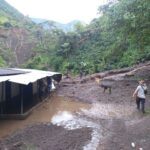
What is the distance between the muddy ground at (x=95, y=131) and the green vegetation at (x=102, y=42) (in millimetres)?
4150

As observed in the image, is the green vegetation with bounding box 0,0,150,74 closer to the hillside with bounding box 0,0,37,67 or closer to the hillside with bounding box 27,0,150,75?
the hillside with bounding box 27,0,150,75

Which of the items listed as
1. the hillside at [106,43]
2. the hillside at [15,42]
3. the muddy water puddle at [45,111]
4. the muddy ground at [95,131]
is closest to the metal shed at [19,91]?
the muddy water puddle at [45,111]

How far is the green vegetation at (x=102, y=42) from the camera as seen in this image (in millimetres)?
19312

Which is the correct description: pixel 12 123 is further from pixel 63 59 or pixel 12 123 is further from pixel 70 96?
pixel 63 59


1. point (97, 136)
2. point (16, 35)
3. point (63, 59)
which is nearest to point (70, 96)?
point (97, 136)

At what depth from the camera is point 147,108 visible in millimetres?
17438

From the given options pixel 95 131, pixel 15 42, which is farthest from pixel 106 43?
pixel 95 131

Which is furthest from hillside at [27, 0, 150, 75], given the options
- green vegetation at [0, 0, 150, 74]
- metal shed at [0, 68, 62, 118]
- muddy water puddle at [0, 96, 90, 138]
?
metal shed at [0, 68, 62, 118]

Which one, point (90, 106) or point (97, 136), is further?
point (90, 106)

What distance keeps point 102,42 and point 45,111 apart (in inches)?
939

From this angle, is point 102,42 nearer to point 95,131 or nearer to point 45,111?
point 45,111

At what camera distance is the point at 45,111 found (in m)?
18.9

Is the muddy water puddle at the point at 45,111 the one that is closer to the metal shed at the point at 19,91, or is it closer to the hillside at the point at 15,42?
the metal shed at the point at 19,91

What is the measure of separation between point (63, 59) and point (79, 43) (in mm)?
3175
